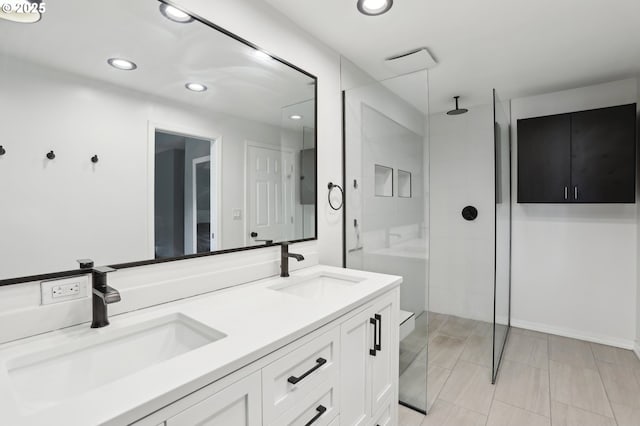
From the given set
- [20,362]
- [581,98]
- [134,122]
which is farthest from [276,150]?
[581,98]

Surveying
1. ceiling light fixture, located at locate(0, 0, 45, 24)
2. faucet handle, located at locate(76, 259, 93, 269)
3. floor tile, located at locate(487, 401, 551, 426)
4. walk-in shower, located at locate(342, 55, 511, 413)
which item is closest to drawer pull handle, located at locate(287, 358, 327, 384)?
faucet handle, located at locate(76, 259, 93, 269)

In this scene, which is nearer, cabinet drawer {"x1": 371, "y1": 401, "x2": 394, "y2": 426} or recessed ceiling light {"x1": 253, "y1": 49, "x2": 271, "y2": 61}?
cabinet drawer {"x1": 371, "y1": 401, "x2": 394, "y2": 426}

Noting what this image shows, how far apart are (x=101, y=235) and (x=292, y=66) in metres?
1.39

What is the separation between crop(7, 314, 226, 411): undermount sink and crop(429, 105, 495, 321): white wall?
8.50 ft

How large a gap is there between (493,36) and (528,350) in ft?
9.00

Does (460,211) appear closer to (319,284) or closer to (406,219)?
(406,219)

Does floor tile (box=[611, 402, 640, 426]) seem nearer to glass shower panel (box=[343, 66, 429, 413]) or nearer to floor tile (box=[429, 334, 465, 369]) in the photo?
floor tile (box=[429, 334, 465, 369])

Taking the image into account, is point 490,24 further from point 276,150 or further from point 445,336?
point 445,336

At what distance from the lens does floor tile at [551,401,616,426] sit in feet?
6.24

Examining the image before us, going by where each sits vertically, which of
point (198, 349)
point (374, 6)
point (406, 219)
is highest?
point (374, 6)

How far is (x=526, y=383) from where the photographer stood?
7.64 feet

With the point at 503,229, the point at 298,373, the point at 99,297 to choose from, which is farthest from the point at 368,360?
the point at 503,229

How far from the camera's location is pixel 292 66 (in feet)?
6.13

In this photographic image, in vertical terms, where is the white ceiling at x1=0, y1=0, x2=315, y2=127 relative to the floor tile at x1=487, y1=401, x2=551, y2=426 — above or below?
above
